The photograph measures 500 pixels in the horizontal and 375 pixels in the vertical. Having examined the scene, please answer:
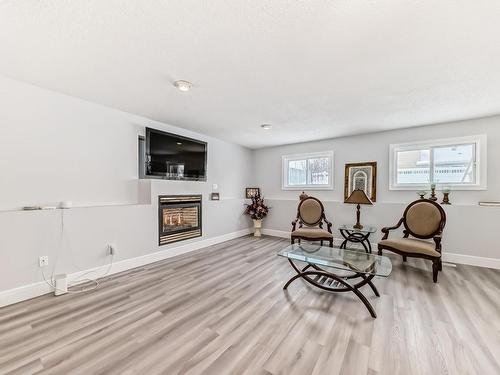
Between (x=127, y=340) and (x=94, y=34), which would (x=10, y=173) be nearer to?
(x=94, y=34)

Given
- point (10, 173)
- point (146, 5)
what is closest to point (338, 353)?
point (146, 5)

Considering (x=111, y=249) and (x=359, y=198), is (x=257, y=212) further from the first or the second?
(x=111, y=249)

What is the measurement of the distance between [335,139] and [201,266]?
3.70m

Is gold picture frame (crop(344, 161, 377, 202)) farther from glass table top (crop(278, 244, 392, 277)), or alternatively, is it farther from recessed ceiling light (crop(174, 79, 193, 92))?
recessed ceiling light (crop(174, 79, 193, 92))

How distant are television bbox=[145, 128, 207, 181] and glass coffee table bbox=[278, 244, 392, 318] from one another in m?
2.35

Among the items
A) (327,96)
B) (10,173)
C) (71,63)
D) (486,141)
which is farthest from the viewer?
(486,141)

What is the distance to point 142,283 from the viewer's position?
8.90ft

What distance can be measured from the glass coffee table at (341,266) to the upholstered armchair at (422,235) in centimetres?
60

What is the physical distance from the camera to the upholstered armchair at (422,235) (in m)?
2.87

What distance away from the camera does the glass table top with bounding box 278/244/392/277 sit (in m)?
2.27

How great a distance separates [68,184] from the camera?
2.79 metres

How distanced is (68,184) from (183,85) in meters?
1.93

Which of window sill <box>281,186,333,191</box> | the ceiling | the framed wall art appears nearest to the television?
the ceiling

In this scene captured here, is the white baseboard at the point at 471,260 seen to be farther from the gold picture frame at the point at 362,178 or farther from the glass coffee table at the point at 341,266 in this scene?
the glass coffee table at the point at 341,266
